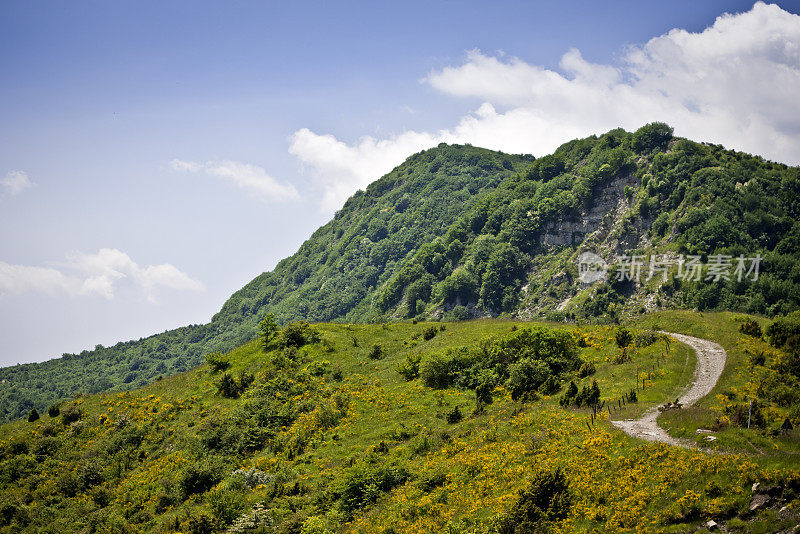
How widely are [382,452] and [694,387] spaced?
20.0 meters

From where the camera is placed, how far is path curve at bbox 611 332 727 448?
2562 centimetres

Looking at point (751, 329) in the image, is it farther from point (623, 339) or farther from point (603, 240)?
point (603, 240)

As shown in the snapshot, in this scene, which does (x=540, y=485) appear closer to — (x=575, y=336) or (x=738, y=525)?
(x=738, y=525)

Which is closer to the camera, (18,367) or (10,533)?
(10,533)

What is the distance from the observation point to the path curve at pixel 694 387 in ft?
84.1

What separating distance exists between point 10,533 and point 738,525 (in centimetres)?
4157

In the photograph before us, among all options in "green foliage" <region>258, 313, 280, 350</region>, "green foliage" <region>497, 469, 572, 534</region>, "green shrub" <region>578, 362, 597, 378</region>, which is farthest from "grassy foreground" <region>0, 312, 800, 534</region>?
"green foliage" <region>258, 313, 280, 350</region>

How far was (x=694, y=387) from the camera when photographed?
31.3 m

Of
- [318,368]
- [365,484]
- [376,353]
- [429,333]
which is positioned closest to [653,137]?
[429,333]

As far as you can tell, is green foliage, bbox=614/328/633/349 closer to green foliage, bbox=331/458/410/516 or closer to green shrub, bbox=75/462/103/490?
green foliage, bbox=331/458/410/516

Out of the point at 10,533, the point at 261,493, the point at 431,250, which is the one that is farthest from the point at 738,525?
the point at 431,250

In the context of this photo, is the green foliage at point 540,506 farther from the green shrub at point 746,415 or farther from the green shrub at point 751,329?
the green shrub at point 751,329

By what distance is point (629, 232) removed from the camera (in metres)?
137

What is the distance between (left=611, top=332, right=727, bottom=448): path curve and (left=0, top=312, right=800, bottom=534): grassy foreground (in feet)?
2.18
